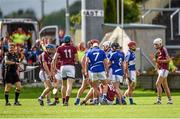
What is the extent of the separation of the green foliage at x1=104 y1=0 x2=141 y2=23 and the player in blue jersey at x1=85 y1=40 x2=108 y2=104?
32.6m

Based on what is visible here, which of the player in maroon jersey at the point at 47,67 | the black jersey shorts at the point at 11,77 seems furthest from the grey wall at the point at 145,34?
the black jersey shorts at the point at 11,77

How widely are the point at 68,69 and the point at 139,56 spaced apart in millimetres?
15926

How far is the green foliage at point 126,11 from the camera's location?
68.6 metres

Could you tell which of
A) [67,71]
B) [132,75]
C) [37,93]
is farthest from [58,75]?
[37,93]

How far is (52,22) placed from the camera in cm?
9188

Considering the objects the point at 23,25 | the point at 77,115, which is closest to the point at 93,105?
the point at 77,115

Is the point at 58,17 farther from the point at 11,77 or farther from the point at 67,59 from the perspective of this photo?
the point at 67,59

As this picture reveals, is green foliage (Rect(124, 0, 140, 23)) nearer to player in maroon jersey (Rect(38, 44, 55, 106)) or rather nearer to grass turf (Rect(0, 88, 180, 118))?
grass turf (Rect(0, 88, 180, 118))

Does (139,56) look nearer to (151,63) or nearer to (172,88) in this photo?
(151,63)

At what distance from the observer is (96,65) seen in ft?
116

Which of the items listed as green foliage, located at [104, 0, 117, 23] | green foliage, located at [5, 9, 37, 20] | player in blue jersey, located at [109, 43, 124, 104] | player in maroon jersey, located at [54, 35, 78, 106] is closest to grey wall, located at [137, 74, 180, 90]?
player in blue jersey, located at [109, 43, 124, 104]

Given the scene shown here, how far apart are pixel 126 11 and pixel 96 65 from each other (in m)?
36.6

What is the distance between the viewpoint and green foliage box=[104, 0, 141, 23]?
68.6 m

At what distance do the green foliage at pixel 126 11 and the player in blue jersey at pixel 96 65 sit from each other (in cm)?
3255
